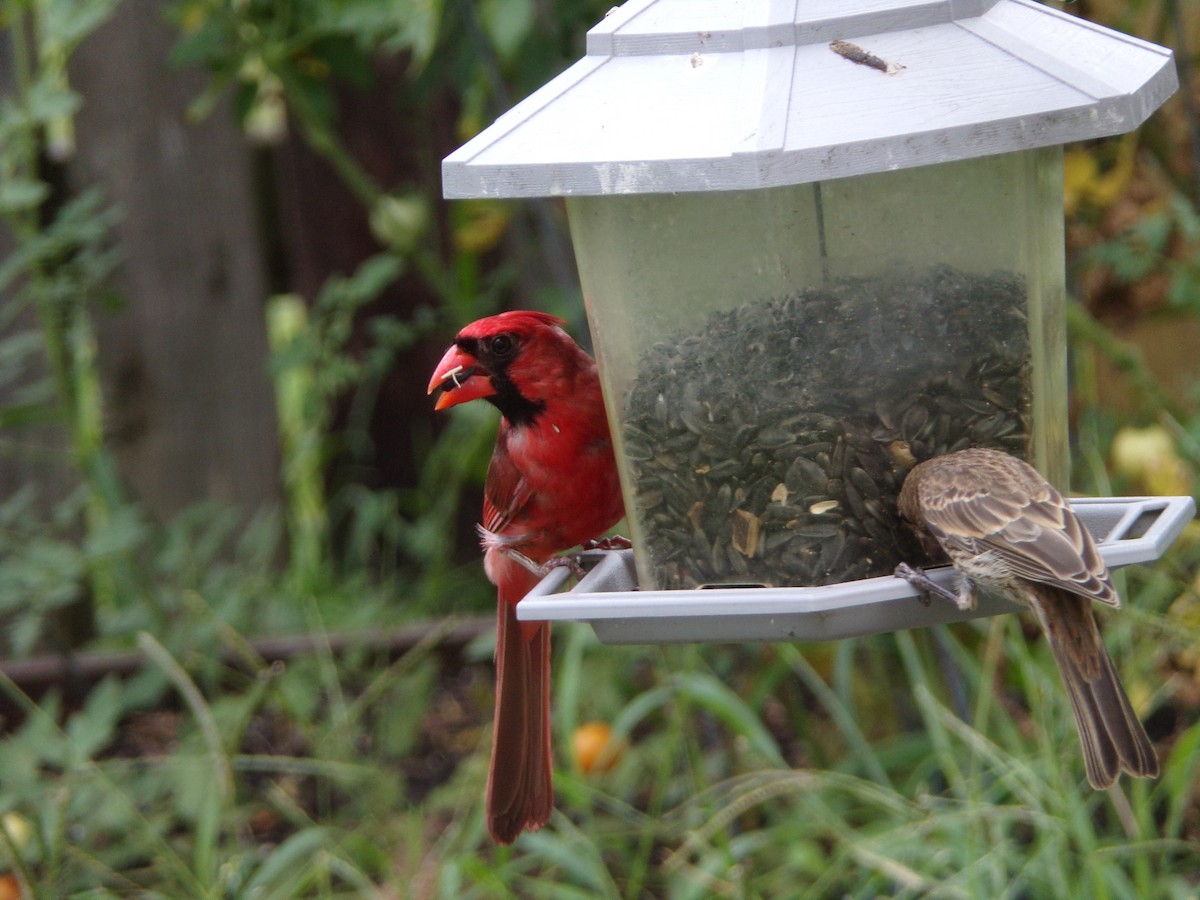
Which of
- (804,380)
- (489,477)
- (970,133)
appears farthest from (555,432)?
(970,133)

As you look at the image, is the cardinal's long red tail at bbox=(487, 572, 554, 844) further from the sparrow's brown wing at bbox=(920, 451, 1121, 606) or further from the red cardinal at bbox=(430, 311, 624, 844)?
the sparrow's brown wing at bbox=(920, 451, 1121, 606)

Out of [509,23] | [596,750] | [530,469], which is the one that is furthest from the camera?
[596,750]

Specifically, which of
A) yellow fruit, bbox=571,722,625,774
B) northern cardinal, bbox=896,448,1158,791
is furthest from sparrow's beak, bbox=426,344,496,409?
yellow fruit, bbox=571,722,625,774

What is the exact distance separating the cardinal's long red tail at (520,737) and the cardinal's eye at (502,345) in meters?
0.51

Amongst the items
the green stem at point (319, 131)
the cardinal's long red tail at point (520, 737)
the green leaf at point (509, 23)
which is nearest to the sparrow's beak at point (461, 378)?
the cardinal's long red tail at point (520, 737)

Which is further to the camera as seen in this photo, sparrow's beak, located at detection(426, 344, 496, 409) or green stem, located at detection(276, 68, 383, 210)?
green stem, located at detection(276, 68, 383, 210)

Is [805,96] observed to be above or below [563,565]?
above

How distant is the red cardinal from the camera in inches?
91.8

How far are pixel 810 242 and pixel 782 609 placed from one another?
18.6 inches

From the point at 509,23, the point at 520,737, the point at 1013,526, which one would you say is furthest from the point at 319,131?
the point at 1013,526

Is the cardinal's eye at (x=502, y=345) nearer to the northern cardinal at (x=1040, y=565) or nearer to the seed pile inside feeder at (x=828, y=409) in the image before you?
the seed pile inside feeder at (x=828, y=409)

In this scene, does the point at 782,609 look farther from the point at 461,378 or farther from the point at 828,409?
the point at 461,378

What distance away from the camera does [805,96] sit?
161cm

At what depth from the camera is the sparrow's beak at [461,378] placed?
7.47 ft
